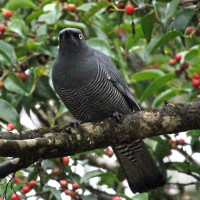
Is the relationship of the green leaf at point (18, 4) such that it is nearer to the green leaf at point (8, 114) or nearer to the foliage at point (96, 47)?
the foliage at point (96, 47)

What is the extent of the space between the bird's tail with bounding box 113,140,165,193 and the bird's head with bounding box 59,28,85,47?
0.99 meters

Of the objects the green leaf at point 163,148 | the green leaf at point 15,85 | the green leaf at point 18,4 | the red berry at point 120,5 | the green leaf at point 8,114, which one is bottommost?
the green leaf at point 163,148

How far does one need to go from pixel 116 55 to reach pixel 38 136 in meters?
1.96

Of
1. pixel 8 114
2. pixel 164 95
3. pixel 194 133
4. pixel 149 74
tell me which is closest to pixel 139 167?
pixel 164 95

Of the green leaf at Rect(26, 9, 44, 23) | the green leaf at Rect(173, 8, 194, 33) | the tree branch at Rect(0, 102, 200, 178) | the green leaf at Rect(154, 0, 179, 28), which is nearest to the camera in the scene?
the tree branch at Rect(0, 102, 200, 178)

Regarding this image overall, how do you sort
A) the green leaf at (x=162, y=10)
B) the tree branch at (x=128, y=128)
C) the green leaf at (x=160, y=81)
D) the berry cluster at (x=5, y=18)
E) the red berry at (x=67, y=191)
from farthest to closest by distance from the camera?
the berry cluster at (x=5, y=18)
the green leaf at (x=160, y=81)
the red berry at (x=67, y=191)
the green leaf at (x=162, y=10)
the tree branch at (x=128, y=128)

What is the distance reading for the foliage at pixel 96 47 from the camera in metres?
4.27

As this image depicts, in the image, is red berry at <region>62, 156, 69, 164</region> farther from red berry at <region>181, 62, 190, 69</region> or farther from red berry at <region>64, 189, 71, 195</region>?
red berry at <region>181, 62, 190, 69</region>

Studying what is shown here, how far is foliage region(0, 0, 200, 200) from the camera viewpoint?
427cm

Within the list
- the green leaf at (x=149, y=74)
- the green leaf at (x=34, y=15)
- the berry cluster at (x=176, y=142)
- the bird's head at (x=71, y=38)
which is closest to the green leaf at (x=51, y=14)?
the green leaf at (x=34, y=15)

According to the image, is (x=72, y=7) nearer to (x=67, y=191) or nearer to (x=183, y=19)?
(x=183, y=19)

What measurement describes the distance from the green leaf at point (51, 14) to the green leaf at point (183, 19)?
49.2 inches

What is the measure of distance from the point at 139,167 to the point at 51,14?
1568 millimetres

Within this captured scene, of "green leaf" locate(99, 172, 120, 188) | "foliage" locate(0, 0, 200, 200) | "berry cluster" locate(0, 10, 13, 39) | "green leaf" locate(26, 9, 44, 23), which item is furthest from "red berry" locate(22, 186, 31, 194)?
"green leaf" locate(26, 9, 44, 23)
